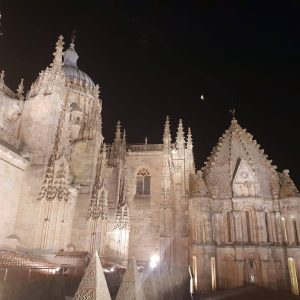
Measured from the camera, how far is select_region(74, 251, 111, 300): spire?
7035 millimetres

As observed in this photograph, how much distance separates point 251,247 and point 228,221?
3.05m

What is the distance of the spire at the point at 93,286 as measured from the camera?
704cm

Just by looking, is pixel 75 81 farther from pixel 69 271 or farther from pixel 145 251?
pixel 69 271

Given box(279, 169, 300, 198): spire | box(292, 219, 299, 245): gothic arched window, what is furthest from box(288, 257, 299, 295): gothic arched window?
box(279, 169, 300, 198): spire

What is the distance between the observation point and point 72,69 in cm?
4447

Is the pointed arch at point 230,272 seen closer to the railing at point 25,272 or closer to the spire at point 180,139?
the spire at point 180,139

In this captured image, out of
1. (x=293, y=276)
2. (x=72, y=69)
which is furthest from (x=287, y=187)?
(x=72, y=69)

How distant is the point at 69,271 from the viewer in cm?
1598

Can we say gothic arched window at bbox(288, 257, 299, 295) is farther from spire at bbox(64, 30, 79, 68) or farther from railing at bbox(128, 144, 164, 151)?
spire at bbox(64, 30, 79, 68)

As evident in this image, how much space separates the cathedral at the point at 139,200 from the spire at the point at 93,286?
458 inches

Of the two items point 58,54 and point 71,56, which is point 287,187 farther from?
point 71,56

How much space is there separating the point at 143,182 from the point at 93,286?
30.8m

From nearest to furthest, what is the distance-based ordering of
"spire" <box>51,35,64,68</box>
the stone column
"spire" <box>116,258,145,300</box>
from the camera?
1. "spire" <box>116,258,145,300</box>
2. "spire" <box>51,35,64,68</box>
3. the stone column

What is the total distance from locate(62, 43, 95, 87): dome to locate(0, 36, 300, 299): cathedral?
270 inches
